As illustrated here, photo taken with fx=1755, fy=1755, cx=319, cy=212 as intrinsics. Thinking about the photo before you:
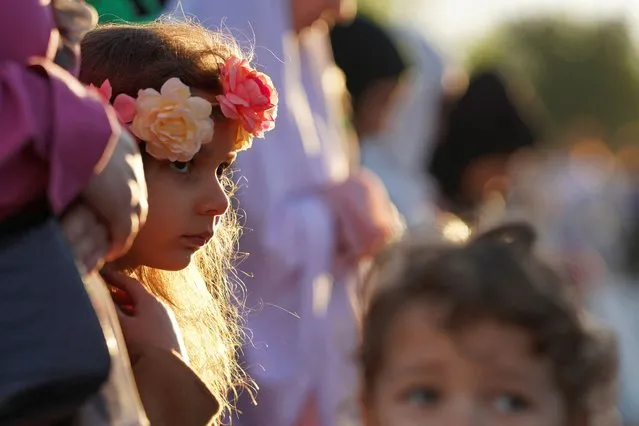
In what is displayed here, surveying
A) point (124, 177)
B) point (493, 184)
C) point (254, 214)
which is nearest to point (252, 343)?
point (254, 214)

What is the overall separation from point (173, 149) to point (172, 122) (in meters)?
0.04

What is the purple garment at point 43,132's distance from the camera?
2199 mm

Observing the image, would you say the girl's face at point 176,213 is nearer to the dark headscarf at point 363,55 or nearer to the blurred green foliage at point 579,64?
the dark headscarf at point 363,55

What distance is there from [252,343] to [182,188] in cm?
138

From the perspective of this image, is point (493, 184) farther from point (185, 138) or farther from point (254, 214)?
point (185, 138)

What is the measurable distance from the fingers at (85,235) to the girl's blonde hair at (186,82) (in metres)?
0.66

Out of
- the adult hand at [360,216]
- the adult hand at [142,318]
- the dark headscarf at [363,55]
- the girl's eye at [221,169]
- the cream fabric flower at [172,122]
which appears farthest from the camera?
the dark headscarf at [363,55]

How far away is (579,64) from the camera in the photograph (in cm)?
5316

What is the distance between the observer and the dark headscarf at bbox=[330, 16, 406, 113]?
6.56m

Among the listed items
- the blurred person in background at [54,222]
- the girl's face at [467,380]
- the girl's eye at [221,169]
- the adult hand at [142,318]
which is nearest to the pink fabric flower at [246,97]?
the girl's eye at [221,169]

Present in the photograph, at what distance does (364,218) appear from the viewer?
490 cm

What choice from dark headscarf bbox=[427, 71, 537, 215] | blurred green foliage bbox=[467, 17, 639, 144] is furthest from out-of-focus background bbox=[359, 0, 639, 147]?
dark headscarf bbox=[427, 71, 537, 215]

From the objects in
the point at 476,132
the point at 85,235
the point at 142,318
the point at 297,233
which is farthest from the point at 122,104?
the point at 476,132

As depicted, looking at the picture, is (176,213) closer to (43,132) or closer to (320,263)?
(43,132)
